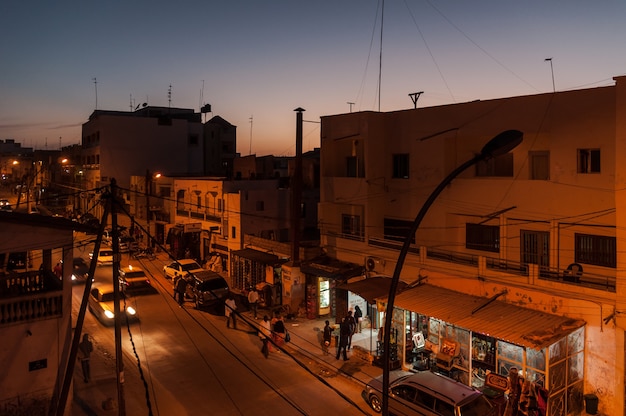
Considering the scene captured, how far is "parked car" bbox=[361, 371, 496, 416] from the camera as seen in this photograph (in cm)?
1297

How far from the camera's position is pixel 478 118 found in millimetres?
20562

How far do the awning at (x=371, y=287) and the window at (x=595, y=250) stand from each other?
21.3 feet

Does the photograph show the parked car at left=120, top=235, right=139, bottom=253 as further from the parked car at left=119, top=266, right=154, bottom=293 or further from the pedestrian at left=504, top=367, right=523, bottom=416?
the pedestrian at left=504, top=367, right=523, bottom=416

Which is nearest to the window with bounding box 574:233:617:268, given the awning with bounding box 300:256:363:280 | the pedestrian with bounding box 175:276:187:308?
the awning with bounding box 300:256:363:280

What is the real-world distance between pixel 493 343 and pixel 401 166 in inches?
393

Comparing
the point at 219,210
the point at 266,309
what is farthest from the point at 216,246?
the point at 266,309

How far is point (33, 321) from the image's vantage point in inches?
575

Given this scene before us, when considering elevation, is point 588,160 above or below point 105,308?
above

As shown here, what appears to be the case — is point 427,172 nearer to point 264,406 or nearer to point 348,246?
point 348,246

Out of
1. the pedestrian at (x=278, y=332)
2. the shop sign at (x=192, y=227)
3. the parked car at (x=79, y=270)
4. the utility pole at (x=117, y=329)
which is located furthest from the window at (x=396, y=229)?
the parked car at (x=79, y=270)

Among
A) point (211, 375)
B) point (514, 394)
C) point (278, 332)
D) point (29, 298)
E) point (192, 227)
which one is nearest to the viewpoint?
point (29, 298)

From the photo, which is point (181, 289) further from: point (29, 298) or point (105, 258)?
point (29, 298)

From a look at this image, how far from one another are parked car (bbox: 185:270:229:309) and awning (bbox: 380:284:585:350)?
38.1ft

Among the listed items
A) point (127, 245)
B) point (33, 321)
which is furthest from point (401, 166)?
point (127, 245)
